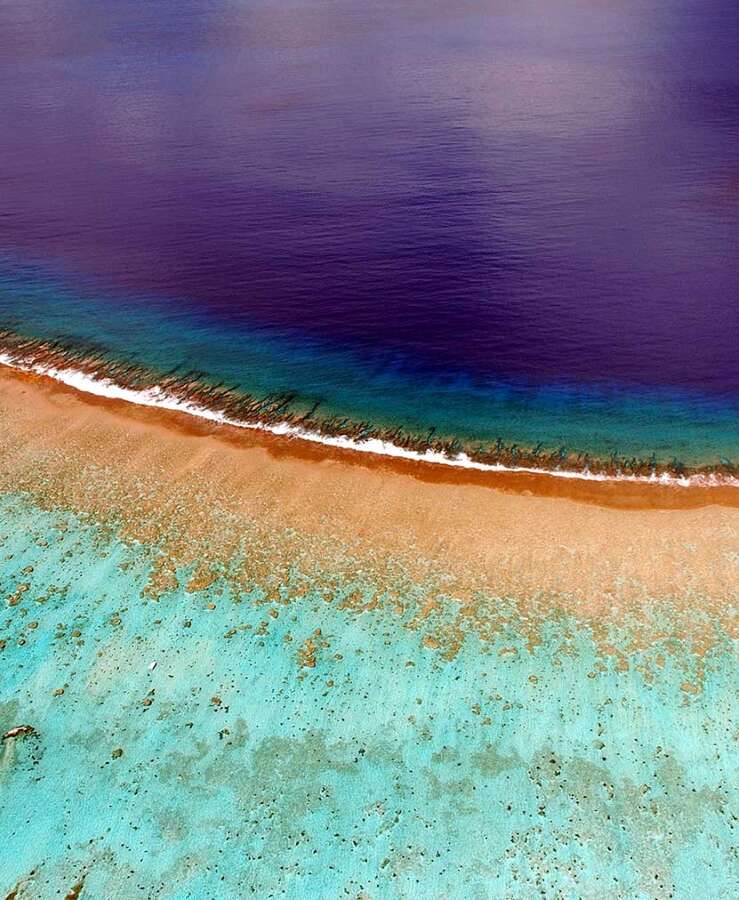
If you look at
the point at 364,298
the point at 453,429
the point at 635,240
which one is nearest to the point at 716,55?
the point at 635,240

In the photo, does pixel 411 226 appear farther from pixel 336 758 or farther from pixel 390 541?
pixel 336 758

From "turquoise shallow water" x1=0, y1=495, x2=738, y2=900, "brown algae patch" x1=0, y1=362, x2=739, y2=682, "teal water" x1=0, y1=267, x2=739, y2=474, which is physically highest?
"teal water" x1=0, y1=267, x2=739, y2=474

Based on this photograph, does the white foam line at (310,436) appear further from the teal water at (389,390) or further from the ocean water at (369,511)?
the teal water at (389,390)

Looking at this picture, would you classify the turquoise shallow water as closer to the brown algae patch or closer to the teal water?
the brown algae patch

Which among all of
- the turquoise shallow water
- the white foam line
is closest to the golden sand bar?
the white foam line

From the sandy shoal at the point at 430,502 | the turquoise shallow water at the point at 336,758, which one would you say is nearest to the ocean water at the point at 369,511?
the turquoise shallow water at the point at 336,758
